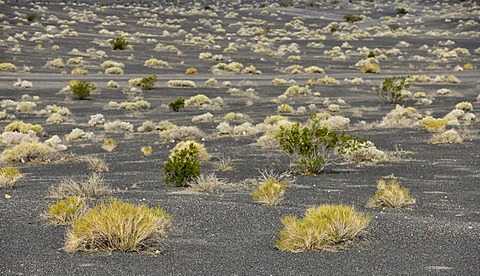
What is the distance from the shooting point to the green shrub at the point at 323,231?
7684mm

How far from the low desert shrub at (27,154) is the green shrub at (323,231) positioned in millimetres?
9811

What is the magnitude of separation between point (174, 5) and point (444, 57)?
62335mm

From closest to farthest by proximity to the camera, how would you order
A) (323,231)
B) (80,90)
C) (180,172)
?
(323,231), (180,172), (80,90)

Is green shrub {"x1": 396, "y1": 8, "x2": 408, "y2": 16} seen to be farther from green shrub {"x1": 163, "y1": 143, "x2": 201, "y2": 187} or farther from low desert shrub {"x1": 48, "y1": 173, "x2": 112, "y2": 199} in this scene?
low desert shrub {"x1": 48, "y1": 173, "x2": 112, "y2": 199}

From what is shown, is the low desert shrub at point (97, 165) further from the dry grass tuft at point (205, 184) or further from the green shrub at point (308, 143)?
the green shrub at point (308, 143)

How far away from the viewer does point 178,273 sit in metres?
6.89

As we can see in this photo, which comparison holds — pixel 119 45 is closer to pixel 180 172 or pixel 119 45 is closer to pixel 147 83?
pixel 147 83

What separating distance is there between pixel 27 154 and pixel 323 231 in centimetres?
1046

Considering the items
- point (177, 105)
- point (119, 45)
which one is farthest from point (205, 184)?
point (119, 45)

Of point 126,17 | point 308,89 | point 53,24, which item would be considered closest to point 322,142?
point 308,89

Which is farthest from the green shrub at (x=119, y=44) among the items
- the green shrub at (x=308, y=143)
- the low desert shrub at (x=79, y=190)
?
the low desert shrub at (x=79, y=190)

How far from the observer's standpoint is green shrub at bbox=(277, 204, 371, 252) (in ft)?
25.2

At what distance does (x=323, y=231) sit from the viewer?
306 inches

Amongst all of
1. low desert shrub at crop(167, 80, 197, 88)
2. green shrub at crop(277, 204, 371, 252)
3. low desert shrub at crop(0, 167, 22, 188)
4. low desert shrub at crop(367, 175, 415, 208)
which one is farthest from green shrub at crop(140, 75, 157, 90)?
green shrub at crop(277, 204, 371, 252)
